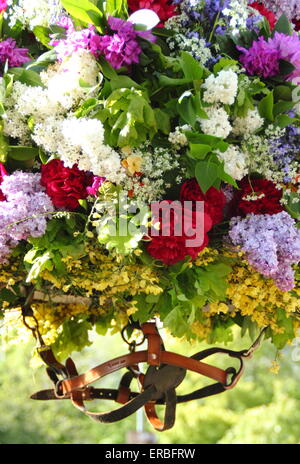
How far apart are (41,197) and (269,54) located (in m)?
0.50

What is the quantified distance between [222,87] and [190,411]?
378cm

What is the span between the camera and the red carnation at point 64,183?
4.08ft

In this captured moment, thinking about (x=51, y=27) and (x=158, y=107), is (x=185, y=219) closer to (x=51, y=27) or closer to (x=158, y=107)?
(x=158, y=107)

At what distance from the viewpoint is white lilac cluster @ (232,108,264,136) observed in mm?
1261

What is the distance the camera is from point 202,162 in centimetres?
118

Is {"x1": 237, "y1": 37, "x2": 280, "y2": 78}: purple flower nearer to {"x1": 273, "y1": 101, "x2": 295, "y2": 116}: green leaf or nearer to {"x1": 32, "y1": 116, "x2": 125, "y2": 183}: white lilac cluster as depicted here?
{"x1": 273, "y1": 101, "x2": 295, "y2": 116}: green leaf

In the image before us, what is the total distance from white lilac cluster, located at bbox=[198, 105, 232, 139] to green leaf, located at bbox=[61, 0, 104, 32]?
25 cm

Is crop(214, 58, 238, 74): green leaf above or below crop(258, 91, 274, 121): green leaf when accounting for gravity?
A: above

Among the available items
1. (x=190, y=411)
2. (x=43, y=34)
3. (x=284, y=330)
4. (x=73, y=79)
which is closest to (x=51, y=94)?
(x=73, y=79)

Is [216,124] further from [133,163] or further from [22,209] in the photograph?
[22,209]

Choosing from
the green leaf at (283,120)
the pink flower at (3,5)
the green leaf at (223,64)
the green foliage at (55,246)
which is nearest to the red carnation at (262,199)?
the green leaf at (283,120)

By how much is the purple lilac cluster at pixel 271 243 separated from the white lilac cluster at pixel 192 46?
304 mm

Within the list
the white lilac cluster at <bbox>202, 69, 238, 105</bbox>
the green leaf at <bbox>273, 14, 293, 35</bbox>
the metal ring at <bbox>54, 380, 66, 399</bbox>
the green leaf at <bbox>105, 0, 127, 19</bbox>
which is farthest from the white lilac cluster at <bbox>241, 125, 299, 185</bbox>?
the metal ring at <bbox>54, 380, 66, 399</bbox>

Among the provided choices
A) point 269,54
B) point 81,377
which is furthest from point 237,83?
point 81,377
